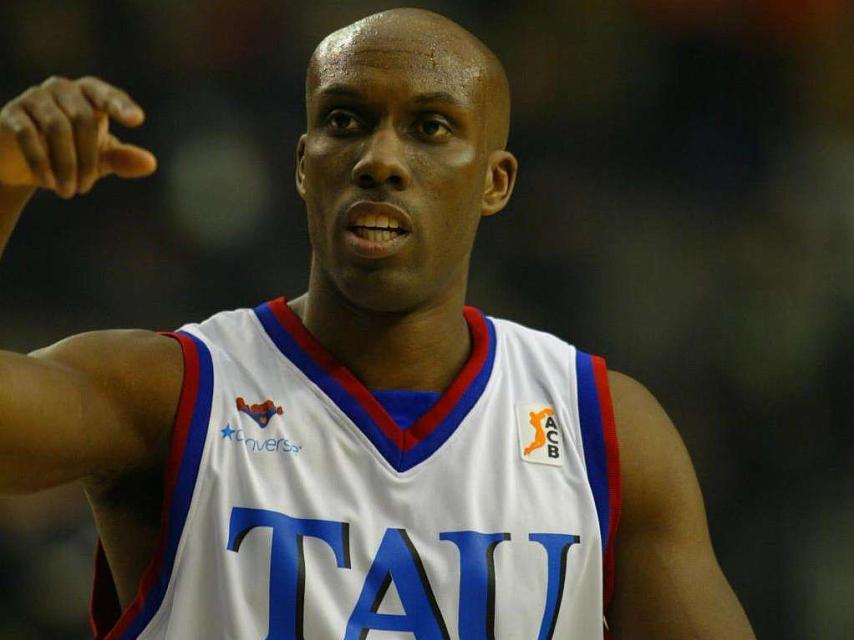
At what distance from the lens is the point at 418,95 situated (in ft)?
9.33

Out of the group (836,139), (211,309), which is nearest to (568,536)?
(211,309)

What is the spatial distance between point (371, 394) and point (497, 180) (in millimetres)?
575

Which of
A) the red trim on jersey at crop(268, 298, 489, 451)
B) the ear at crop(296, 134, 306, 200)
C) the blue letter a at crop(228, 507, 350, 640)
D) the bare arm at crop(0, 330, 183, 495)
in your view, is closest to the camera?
the bare arm at crop(0, 330, 183, 495)

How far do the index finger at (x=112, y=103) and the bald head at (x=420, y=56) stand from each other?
0.99m

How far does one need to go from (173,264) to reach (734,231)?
207 centimetres

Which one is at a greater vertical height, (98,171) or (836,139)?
(836,139)

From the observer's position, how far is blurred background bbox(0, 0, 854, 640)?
196 inches

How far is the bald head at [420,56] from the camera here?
2.88 metres

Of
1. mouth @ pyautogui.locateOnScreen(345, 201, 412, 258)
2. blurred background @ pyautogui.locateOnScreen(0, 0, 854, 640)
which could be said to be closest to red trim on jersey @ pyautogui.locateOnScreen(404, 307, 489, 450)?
mouth @ pyautogui.locateOnScreen(345, 201, 412, 258)

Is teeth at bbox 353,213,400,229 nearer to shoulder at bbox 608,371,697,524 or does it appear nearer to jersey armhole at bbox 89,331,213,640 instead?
jersey armhole at bbox 89,331,213,640

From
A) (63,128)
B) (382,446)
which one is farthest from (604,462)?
(63,128)

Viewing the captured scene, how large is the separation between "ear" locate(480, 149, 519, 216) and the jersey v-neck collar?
0.32 m

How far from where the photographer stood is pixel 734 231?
5.29 metres

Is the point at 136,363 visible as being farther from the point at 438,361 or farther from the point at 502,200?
the point at 502,200
